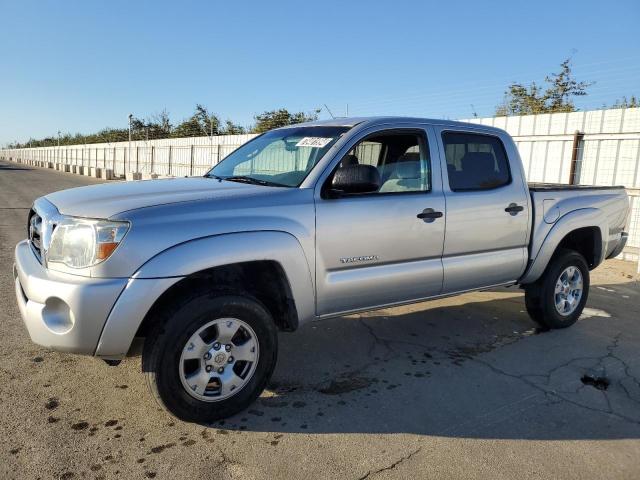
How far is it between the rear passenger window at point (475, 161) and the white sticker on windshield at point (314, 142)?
1082 millimetres

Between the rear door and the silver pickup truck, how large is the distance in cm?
1

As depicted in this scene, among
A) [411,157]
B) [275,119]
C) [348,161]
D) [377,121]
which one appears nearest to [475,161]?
[411,157]

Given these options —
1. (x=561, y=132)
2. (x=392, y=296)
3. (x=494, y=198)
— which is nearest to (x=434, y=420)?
(x=392, y=296)

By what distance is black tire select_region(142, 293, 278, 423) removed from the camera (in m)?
2.80

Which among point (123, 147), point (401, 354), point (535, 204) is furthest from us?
point (123, 147)

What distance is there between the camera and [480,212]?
416 cm

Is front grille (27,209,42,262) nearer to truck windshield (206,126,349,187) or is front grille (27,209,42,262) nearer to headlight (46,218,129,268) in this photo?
headlight (46,218,129,268)

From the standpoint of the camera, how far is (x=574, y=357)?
4.34m

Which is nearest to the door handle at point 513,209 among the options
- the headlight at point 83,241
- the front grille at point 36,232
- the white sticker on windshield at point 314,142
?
the white sticker on windshield at point 314,142

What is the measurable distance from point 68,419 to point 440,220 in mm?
2880

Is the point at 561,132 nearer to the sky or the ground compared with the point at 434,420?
nearer to the sky

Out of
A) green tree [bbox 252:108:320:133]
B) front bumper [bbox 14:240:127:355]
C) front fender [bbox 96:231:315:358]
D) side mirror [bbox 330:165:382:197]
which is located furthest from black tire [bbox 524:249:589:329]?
green tree [bbox 252:108:320:133]

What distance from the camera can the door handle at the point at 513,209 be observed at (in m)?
4.36

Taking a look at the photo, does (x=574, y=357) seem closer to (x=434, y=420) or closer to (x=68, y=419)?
(x=434, y=420)
